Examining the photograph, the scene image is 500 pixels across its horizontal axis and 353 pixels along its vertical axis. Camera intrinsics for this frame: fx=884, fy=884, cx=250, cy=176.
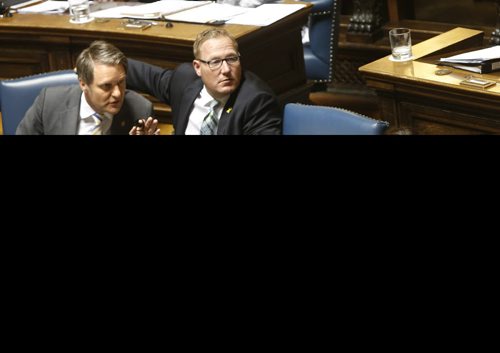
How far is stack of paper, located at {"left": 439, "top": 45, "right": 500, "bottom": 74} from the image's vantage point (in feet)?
11.3

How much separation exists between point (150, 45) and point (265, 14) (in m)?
0.60

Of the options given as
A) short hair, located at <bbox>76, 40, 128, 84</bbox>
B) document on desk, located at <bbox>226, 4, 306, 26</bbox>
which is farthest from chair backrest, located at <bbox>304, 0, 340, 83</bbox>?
short hair, located at <bbox>76, 40, 128, 84</bbox>

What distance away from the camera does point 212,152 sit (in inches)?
61.9

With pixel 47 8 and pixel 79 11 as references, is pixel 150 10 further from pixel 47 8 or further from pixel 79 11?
pixel 47 8

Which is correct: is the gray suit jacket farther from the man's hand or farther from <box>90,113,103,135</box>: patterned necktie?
the man's hand

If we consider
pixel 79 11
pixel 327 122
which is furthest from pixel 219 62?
pixel 79 11

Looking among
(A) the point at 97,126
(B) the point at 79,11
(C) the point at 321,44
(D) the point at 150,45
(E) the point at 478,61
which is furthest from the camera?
(C) the point at 321,44

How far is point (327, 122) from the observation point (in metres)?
2.95

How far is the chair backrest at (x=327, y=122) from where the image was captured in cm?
284

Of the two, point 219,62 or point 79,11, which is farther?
point 79,11

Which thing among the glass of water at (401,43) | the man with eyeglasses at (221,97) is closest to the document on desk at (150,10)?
the man with eyeglasses at (221,97)

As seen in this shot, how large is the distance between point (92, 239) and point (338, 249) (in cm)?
44

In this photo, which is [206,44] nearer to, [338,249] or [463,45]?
[463,45]

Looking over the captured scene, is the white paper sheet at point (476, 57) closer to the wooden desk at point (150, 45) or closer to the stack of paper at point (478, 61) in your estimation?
the stack of paper at point (478, 61)
